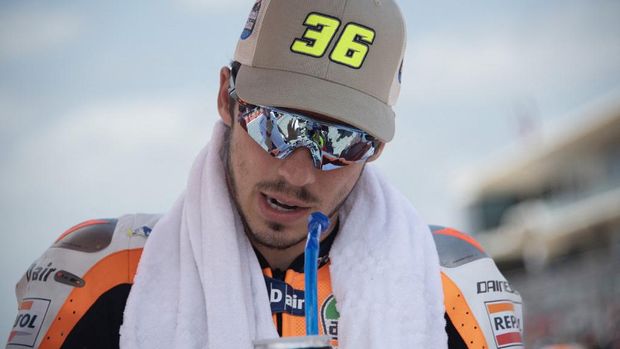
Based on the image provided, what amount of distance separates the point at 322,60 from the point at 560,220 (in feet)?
91.5

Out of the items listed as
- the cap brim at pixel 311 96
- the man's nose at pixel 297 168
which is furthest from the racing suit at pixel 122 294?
the cap brim at pixel 311 96

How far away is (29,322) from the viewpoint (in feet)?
7.41

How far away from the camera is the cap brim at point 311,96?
217cm

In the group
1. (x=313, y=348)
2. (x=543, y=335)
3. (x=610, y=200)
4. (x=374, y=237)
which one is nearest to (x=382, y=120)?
(x=374, y=237)

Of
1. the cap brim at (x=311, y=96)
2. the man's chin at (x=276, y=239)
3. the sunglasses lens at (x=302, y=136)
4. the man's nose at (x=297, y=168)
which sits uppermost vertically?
the cap brim at (x=311, y=96)

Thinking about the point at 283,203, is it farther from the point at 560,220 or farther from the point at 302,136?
the point at 560,220

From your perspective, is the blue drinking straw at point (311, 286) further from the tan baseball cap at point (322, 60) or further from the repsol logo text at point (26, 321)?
the repsol logo text at point (26, 321)

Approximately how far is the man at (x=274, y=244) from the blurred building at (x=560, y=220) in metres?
18.2

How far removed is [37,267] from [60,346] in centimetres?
29

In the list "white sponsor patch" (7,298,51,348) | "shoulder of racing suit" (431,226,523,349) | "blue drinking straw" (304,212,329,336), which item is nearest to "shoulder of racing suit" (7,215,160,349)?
"white sponsor patch" (7,298,51,348)

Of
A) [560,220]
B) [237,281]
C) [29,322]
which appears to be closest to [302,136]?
[237,281]

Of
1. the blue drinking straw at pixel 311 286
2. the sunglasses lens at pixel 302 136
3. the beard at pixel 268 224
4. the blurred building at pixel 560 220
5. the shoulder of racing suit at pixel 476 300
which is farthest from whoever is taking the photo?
the blurred building at pixel 560 220

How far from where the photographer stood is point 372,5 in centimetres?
232

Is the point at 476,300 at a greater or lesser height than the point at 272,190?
lesser
